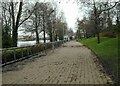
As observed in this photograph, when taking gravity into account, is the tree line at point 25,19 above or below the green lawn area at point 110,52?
above

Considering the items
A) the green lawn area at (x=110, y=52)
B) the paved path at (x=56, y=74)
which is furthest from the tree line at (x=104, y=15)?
the paved path at (x=56, y=74)

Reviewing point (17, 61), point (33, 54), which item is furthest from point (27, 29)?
point (17, 61)

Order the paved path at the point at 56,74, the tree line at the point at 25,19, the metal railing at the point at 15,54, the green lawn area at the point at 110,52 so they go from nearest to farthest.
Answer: the paved path at the point at 56,74 < the green lawn area at the point at 110,52 < the metal railing at the point at 15,54 < the tree line at the point at 25,19

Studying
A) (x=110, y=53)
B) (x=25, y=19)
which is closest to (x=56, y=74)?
(x=110, y=53)

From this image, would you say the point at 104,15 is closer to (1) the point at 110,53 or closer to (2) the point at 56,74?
(1) the point at 110,53

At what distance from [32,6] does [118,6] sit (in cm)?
1695

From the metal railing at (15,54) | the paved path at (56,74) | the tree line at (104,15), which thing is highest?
the tree line at (104,15)

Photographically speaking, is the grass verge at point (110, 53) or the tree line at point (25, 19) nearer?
the grass verge at point (110, 53)

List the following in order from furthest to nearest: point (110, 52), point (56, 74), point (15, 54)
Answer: point (15, 54), point (110, 52), point (56, 74)

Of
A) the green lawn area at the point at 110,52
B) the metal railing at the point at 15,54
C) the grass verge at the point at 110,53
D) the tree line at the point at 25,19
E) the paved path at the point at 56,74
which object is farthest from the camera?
the tree line at the point at 25,19

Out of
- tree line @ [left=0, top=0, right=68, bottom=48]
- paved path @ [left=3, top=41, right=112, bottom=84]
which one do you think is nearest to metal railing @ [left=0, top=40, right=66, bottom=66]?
paved path @ [left=3, top=41, right=112, bottom=84]

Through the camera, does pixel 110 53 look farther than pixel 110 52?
No

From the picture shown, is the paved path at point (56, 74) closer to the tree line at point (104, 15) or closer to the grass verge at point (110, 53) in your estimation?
the grass verge at point (110, 53)

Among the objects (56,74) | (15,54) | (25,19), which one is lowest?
(56,74)
